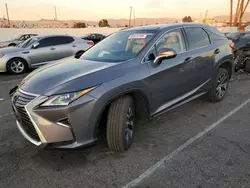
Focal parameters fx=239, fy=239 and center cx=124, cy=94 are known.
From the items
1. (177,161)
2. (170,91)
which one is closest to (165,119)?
(170,91)

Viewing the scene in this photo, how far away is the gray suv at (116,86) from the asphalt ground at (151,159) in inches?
12.8

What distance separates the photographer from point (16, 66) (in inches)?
344

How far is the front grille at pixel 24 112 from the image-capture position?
8.65 ft

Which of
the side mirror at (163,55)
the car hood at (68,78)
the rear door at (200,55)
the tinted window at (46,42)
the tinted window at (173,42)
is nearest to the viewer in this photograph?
the car hood at (68,78)

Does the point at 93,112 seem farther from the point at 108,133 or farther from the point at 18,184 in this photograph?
the point at 18,184

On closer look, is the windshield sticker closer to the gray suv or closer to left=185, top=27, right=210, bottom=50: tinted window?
the gray suv

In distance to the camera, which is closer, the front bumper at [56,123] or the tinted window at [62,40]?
the front bumper at [56,123]

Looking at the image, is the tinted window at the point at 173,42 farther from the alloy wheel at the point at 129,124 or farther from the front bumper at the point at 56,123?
the front bumper at the point at 56,123

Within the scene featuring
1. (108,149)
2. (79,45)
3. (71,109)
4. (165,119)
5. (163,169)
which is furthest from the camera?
(79,45)

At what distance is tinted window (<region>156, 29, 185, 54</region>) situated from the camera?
3.55m

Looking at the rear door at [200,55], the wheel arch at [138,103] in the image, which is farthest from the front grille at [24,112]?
the rear door at [200,55]

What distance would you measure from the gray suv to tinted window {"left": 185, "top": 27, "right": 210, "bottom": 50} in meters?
0.02

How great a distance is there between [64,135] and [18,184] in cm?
71

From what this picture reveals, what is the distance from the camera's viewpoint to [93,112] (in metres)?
2.62
